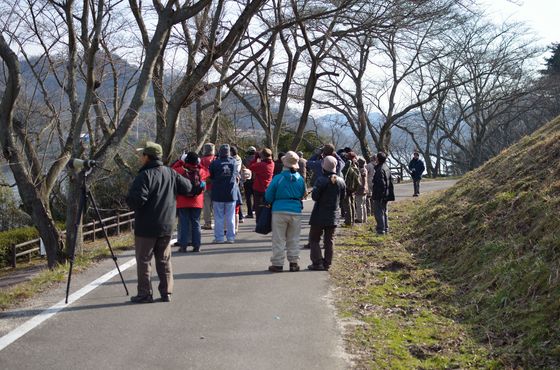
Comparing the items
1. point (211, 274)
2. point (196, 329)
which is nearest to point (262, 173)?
point (211, 274)

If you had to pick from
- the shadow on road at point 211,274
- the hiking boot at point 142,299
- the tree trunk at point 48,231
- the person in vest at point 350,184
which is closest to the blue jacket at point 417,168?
the person in vest at point 350,184

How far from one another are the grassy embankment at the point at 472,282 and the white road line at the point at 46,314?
334 centimetres

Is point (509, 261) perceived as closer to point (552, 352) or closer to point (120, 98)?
point (552, 352)

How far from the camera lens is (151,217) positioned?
306 inches

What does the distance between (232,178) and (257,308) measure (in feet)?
17.5

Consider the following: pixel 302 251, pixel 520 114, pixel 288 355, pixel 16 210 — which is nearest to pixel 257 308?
pixel 288 355

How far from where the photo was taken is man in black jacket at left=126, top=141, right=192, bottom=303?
7.69 metres

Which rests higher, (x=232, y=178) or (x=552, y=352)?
(x=232, y=178)

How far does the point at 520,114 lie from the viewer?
5153 cm

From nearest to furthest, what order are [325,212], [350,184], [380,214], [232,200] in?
[325,212] → [232,200] → [380,214] → [350,184]

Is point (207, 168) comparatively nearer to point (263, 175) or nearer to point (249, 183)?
point (263, 175)

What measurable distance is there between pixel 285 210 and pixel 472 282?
121 inches

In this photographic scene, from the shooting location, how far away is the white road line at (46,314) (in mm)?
6363

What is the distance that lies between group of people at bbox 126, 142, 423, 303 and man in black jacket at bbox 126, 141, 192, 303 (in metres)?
0.01
